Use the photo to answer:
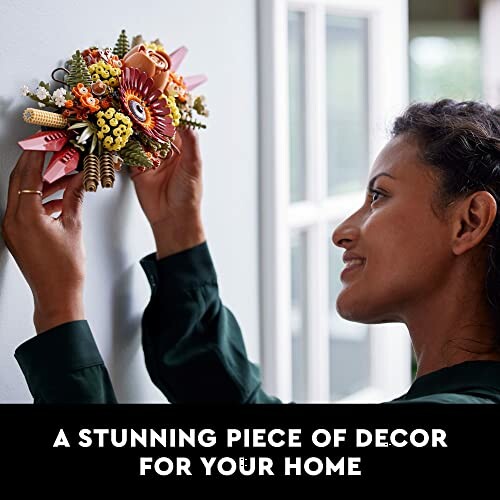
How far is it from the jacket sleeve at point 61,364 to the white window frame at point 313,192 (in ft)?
2.06

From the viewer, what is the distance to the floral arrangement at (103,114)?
1.19 metres

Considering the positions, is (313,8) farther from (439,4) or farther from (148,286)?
(439,4)

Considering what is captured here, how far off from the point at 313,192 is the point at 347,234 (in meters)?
0.66

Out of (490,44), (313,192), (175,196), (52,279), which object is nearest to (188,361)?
(175,196)

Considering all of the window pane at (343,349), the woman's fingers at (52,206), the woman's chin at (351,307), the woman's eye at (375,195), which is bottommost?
the window pane at (343,349)

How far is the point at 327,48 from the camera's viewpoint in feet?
6.96

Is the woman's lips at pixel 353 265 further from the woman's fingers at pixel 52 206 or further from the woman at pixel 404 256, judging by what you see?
the woman's fingers at pixel 52 206

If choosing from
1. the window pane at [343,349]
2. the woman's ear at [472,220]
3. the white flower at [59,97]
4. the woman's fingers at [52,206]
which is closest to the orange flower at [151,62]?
the white flower at [59,97]

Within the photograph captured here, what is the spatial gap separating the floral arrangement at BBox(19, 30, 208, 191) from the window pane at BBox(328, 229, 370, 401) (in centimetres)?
98

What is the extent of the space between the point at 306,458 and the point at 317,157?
1013 millimetres

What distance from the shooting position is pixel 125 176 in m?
1.46

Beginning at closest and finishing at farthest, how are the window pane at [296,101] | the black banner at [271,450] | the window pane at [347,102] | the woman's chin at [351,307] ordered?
the black banner at [271,450], the woman's chin at [351,307], the window pane at [296,101], the window pane at [347,102]

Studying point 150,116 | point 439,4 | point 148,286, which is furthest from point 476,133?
point 439,4

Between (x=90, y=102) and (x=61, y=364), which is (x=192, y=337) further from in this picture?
(x=90, y=102)
